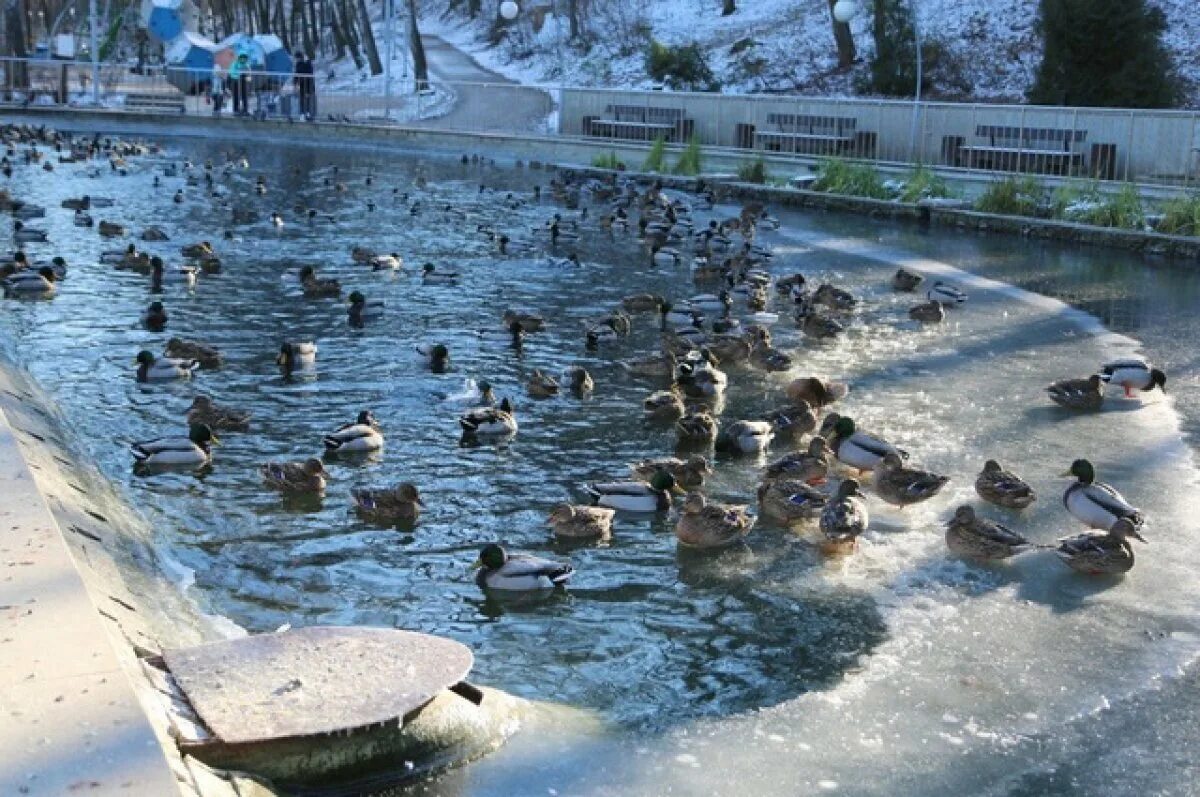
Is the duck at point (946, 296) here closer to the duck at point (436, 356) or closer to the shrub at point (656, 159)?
the duck at point (436, 356)

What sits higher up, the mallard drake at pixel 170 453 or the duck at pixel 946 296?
the duck at pixel 946 296

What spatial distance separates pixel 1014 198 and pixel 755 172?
786 centimetres

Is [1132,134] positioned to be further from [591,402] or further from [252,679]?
[252,679]

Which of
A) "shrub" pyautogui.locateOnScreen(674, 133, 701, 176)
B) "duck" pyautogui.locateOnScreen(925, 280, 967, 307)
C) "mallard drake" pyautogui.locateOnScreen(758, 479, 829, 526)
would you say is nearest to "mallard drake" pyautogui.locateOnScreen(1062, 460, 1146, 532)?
"mallard drake" pyautogui.locateOnScreen(758, 479, 829, 526)

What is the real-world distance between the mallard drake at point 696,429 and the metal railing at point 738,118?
59.5 feet

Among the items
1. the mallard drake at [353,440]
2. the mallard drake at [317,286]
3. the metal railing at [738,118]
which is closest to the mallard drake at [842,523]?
the mallard drake at [353,440]

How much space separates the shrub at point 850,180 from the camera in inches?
1191

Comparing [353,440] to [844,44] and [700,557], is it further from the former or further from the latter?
[844,44]

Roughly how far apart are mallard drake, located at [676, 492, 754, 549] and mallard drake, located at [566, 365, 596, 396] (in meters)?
4.14

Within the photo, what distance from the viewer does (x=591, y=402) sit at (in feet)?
43.1

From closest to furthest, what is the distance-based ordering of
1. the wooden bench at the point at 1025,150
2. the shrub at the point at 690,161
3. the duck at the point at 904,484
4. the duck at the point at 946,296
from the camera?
the duck at the point at 904,484, the duck at the point at 946,296, the wooden bench at the point at 1025,150, the shrub at the point at 690,161

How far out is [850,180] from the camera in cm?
3073

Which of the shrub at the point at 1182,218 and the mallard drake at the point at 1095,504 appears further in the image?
the shrub at the point at 1182,218

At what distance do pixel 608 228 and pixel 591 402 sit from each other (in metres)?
13.7
